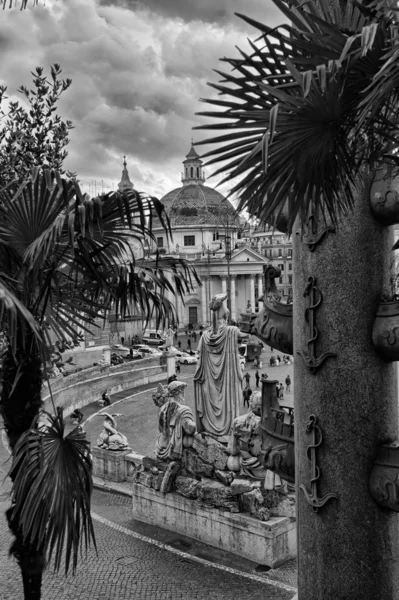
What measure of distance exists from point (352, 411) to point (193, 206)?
228ft

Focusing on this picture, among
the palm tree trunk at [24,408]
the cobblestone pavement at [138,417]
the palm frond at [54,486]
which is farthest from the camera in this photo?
the cobblestone pavement at [138,417]

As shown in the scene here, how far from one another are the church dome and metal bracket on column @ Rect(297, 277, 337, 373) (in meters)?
63.3

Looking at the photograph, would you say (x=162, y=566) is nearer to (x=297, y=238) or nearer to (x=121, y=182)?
(x=297, y=238)

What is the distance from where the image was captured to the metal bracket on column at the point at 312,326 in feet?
13.4

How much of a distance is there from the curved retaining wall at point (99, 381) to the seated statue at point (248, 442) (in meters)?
10.2

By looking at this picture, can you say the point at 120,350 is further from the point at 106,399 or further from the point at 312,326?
the point at 312,326

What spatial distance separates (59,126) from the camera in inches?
281

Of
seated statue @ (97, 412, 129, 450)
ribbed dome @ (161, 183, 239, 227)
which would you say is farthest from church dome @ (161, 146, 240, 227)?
seated statue @ (97, 412, 129, 450)

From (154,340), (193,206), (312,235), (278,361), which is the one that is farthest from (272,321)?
(193,206)

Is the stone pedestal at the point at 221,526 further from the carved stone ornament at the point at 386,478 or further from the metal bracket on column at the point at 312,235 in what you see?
the metal bracket on column at the point at 312,235

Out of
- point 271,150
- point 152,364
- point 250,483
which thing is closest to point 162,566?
point 250,483

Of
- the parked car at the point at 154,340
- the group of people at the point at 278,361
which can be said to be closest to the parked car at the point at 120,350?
the parked car at the point at 154,340

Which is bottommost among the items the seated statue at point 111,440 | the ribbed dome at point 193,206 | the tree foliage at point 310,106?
the seated statue at point 111,440

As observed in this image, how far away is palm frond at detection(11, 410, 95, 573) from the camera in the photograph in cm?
425
